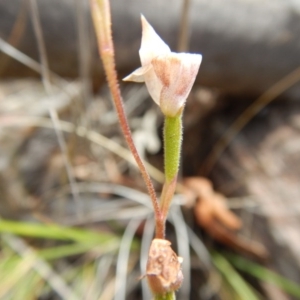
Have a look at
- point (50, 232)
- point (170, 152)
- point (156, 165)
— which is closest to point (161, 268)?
point (170, 152)

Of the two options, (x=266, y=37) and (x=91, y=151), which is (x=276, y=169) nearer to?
(x=266, y=37)

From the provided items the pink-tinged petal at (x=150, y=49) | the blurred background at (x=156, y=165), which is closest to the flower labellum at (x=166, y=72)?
the pink-tinged petal at (x=150, y=49)

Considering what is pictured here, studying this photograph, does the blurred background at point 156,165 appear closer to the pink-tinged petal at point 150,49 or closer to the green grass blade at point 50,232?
the green grass blade at point 50,232

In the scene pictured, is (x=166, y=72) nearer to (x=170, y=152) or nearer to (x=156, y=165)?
(x=170, y=152)

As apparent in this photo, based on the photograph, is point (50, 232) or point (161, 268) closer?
Answer: point (161, 268)

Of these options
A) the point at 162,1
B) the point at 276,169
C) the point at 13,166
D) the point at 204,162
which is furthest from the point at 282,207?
the point at 13,166

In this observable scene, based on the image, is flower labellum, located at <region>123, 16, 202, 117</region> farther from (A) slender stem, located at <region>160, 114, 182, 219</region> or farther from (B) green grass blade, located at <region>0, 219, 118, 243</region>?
(B) green grass blade, located at <region>0, 219, 118, 243</region>

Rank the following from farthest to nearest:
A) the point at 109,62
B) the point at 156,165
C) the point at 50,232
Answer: the point at 156,165 → the point at 50,232 → the point at 109,62
